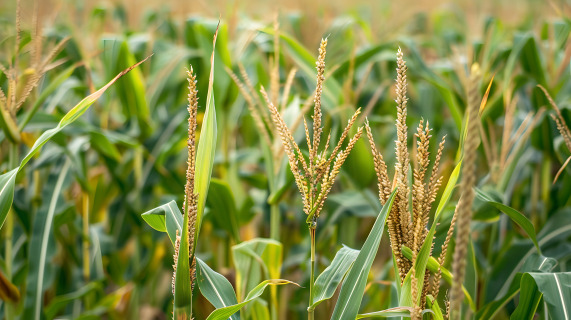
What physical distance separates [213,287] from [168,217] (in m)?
0.14

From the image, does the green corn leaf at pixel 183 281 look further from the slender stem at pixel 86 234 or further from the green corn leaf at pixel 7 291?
the slender stem at pixel 86 234

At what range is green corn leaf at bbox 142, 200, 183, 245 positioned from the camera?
0.59m

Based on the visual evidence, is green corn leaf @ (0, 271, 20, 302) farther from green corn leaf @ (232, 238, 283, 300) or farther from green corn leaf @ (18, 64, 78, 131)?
green corn leaf @ (232, 238, 283, 300)

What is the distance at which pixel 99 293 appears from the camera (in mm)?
1423

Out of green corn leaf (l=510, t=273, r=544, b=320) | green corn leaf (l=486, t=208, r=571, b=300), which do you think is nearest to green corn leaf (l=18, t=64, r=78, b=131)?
green corn leaf (l=510, t=273, r=544, b=320)

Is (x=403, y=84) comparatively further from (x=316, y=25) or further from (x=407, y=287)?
(x=316, y=25)

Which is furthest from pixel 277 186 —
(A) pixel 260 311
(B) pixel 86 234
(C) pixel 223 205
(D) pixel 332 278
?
(B) pixel 86 234

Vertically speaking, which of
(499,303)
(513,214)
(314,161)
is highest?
(314,161)

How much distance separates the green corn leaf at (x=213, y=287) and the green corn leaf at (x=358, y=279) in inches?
7.2

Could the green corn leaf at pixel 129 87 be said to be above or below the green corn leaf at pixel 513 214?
above

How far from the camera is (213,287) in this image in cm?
63

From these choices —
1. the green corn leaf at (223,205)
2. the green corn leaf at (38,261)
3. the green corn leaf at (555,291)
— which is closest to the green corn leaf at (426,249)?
the green corn leaf at (555,291)

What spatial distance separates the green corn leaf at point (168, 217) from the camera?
0.59 m

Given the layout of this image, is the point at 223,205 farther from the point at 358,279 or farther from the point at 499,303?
the point at 499,303
